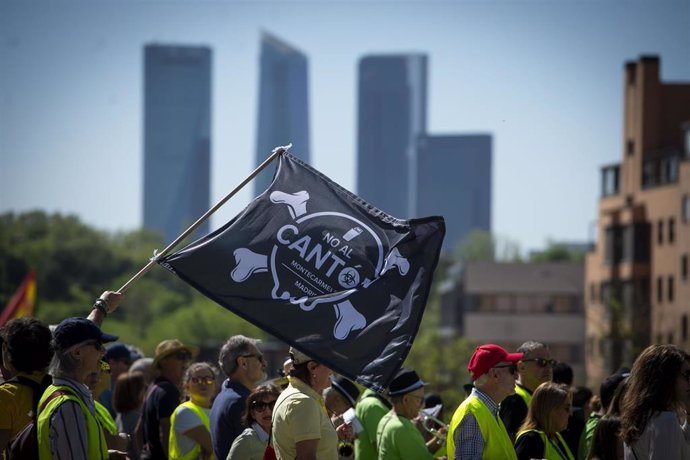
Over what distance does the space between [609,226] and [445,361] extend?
1349cm

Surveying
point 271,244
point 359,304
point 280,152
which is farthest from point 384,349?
point 280,152

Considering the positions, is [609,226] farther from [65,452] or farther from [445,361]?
[65,452]

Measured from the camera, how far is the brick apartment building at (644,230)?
2950 inches

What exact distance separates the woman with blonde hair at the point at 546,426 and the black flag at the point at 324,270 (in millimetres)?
1367

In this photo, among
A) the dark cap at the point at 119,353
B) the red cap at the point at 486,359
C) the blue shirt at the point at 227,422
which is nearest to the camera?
the red cap at the point at 486,359

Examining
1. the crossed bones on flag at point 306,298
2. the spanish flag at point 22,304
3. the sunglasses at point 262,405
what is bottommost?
the spanish flag at point 22,304

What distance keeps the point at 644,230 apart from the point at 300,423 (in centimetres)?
7813

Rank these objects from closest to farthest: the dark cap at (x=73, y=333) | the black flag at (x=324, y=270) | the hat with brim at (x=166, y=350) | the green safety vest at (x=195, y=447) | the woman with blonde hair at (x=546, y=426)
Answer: the dark cap at (x=73, y=333), the black flag at (x=324, y=270), the woman with blonde hair at (x=546, y=426), the green safety vest at (x=195, y=447), the hat with brim at (x=166, y=350)

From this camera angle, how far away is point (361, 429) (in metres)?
11.4

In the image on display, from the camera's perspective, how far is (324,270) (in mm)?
8680

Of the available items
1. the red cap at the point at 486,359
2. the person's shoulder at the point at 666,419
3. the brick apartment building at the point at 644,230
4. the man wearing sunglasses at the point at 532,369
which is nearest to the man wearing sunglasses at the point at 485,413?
the red cap at the point at 486,359

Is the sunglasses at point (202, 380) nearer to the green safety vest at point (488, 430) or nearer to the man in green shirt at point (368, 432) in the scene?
the man in green shirt at point (368, 432)

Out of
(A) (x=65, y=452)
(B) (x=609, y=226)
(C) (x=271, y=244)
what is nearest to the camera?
(A) (x=65, y=452)

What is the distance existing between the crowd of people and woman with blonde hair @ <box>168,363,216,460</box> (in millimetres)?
10
